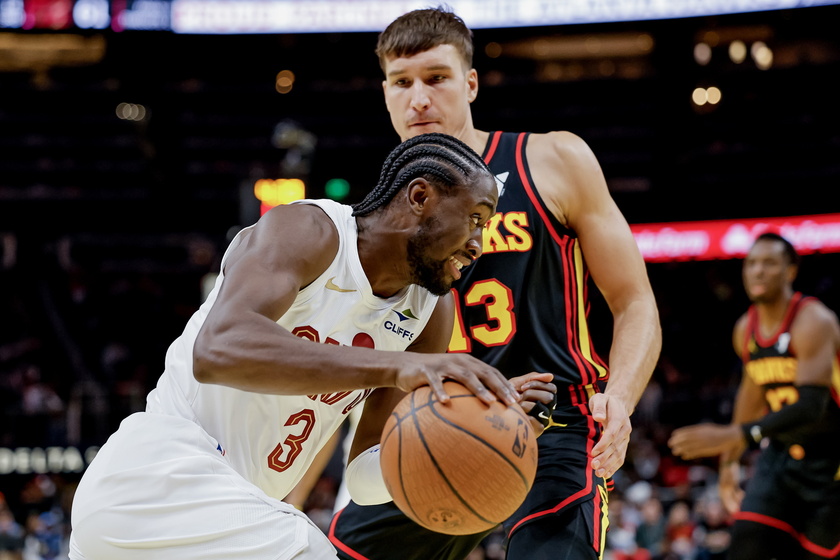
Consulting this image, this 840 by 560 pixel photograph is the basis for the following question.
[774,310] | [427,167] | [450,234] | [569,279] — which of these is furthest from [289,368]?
[774,310]

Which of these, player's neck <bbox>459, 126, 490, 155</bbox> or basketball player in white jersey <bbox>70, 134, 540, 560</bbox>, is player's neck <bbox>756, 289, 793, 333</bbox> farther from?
basketball player in white jersey <bbox>70, 134, 540, 560</bbox>

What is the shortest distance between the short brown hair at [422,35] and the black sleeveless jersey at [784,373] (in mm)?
3327

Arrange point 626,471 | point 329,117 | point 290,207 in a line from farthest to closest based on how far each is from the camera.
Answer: point 329,117, point 626,471, point 290,207

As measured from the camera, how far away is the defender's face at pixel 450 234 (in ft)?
9.06

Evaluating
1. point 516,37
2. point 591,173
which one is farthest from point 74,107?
point 591,173

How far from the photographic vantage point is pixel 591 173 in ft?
12.0

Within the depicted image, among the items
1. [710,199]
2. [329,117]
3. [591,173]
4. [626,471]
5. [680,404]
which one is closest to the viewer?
[591,173]

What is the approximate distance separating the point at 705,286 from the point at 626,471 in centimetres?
663

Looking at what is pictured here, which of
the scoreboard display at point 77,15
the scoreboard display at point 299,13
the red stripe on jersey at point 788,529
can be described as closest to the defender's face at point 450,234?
the red stripe on jersey at point 788,529

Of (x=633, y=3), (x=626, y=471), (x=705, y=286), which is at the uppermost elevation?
(x=633, y=3)

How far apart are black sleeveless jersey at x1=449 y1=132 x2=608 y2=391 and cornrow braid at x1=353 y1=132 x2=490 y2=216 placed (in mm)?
789

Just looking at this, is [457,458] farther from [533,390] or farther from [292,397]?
[292,397]

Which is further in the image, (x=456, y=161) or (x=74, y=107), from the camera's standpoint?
(x=74, y=107)

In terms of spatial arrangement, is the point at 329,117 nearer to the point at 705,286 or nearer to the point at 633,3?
the point at 633,3
